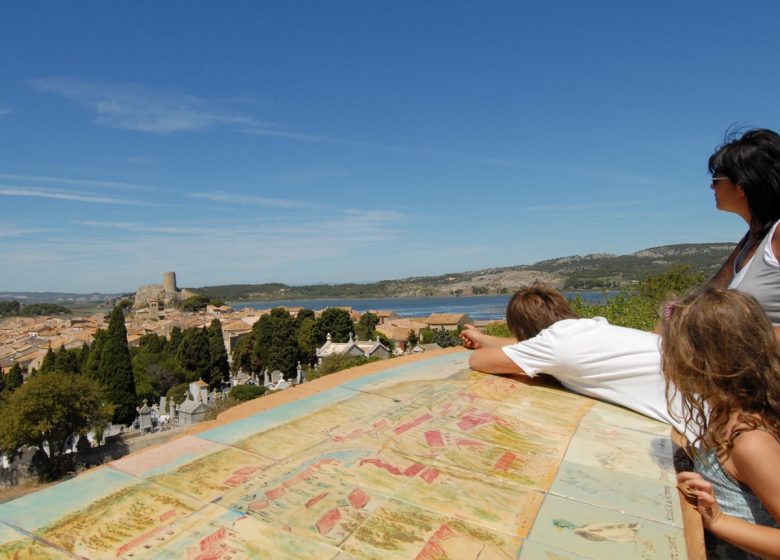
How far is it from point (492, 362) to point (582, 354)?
68cm

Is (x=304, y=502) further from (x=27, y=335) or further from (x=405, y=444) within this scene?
(x=27, y=335)

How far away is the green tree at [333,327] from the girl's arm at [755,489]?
41546 mm

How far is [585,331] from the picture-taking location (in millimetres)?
2488

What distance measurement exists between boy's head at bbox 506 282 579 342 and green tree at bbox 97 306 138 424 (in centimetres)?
2377

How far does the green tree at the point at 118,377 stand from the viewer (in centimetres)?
2219

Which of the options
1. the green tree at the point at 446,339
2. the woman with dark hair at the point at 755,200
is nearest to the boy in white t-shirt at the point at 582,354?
the woman with dark hair at the point at 755,200

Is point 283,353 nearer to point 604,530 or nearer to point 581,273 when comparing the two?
point 604,530

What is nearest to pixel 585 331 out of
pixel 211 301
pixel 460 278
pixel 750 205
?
pixel 750 205

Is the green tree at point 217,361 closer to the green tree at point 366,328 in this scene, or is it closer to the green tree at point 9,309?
the green tree at point 366,328

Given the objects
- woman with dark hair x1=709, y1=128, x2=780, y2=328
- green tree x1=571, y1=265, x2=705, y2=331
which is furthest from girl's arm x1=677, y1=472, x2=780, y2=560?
green tree x1=571, y1=265, x2=705, y2=331

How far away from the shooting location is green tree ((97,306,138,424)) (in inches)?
874

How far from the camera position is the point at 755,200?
213cm

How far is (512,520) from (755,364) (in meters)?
0.89

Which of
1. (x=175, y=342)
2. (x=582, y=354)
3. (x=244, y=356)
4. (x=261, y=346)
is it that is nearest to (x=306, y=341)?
(x=244, y=356)
